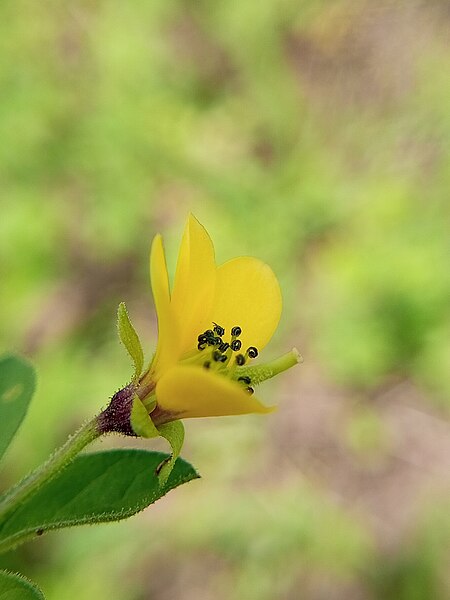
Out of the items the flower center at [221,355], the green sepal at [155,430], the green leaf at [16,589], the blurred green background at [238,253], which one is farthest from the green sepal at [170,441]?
the blurred green background at [238,253]

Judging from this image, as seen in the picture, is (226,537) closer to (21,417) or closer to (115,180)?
(115,180)

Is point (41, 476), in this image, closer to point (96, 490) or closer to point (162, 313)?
point (96, 490)

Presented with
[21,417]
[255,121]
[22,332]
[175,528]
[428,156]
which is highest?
[428,156]

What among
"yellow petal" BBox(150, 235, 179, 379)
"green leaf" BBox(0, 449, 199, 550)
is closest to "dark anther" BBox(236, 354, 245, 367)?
"yellow petal" BBox(150, 235, 179, 379)

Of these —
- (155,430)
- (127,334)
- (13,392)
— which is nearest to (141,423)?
(155,430)

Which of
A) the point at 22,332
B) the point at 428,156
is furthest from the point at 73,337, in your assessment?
the point at 428,156

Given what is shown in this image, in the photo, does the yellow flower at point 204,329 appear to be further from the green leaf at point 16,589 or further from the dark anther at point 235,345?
the green leaf at point 16,589
